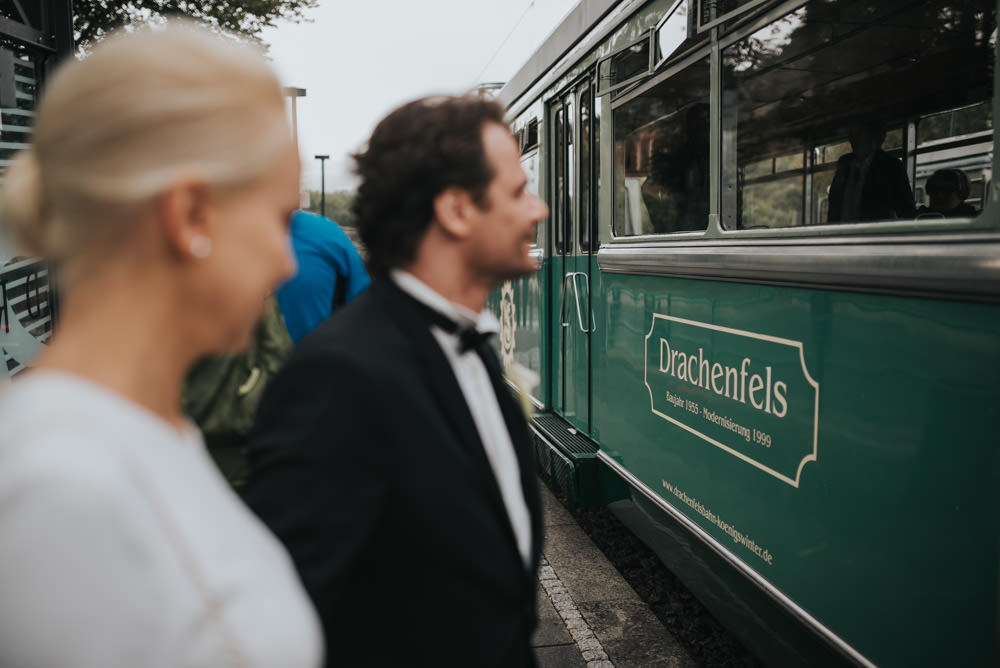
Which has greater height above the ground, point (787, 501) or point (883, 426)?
point (883, 426)

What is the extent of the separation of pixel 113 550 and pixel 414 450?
563 millimetres

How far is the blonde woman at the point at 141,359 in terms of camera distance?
1.94 feet

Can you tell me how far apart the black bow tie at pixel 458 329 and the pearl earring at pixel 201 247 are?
1.99 ft

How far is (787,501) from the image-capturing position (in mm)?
2748

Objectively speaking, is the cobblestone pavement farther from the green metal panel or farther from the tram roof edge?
the tram roof edge

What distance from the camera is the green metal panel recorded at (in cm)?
196

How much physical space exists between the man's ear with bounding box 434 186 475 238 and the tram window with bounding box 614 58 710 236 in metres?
2.21

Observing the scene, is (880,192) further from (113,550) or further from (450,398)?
(113,550)

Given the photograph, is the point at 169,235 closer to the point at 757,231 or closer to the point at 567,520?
the point at 757,231

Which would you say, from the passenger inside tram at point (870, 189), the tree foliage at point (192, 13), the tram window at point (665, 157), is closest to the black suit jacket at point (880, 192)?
the passenger inside tram at point (870, 189)

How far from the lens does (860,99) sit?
159 inches

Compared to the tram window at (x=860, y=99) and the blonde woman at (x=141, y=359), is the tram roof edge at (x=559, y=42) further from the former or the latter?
the blonde woman at (x=141, y=359)

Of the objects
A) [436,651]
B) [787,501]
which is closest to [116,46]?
[436,651]

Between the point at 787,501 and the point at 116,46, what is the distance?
8.26 ft
